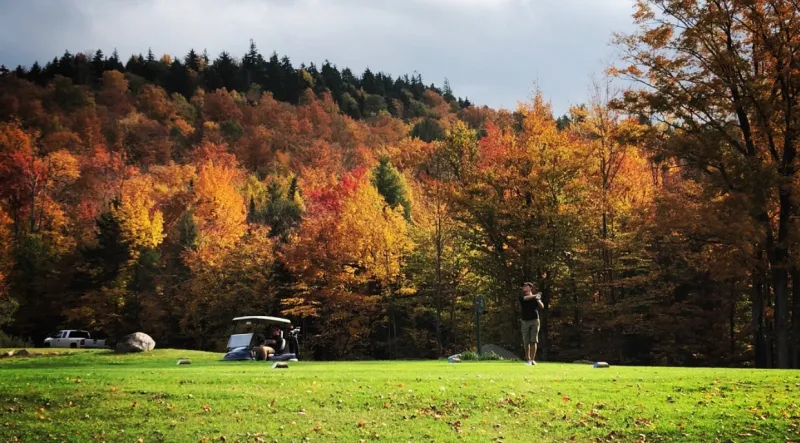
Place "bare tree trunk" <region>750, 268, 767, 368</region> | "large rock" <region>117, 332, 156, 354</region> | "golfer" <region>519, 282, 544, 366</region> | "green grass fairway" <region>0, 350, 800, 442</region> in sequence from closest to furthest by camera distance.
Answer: "green grass fairway" <region>0, 350, 800, 442</region> → "golfer" <region>519, 282, 544, 366</region> → "bare tree trunk" <region>750, 268, 767, 368</region> → "large rock" <region>117, 332, 156, 354</region>

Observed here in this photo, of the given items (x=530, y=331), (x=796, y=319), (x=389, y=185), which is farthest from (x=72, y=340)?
(x=796, y=319)

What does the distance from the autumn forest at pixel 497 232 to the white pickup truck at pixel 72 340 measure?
166 centimetres

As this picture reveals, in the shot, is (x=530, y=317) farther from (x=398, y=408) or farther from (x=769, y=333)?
(x=769, y=333)

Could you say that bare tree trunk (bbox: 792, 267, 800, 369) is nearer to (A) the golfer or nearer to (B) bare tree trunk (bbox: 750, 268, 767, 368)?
(B) bare tree trunk (bbox: 750, 268, 767, 368)

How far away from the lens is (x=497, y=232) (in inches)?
1313

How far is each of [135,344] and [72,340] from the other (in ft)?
66.3

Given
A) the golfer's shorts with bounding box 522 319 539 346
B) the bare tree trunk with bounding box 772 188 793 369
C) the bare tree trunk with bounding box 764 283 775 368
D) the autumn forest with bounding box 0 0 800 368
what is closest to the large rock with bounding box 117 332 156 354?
the autumn forest with bounding box 0 0 800 368

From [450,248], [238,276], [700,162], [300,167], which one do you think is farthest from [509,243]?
[300,167]

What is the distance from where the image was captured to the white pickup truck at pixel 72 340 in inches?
1975

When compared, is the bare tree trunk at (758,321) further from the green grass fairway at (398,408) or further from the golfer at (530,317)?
the green grass fairway at (398,408)

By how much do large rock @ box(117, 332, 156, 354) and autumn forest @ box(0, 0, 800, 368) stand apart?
9.48m

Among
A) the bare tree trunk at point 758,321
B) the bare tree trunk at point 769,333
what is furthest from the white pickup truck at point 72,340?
the bare tree trunk at point 769,333

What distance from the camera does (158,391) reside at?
1133 centimetres

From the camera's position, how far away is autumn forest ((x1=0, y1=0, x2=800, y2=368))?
23.4m
